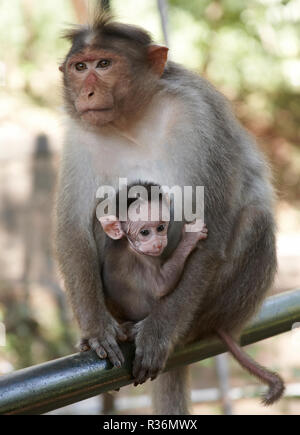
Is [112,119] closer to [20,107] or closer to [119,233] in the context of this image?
[119,233]

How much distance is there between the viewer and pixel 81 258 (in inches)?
112

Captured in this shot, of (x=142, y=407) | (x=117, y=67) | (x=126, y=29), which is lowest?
(x=142, y=407)

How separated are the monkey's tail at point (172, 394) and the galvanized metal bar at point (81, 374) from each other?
17.8 inches

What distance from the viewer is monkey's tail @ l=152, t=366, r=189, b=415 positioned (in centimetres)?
302

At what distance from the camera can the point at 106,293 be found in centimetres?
297

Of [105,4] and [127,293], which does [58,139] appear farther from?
[127,293]

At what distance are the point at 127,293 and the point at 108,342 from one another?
46cm

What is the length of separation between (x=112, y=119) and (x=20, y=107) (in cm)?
650

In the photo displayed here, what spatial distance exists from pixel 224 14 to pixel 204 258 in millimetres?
6733

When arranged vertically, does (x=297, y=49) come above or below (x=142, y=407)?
above

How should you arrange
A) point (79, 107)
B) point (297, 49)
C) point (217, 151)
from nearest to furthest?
point (79, 107)
point (217, 151)
point (297, 49)

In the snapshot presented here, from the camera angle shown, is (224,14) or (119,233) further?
(224,14)
